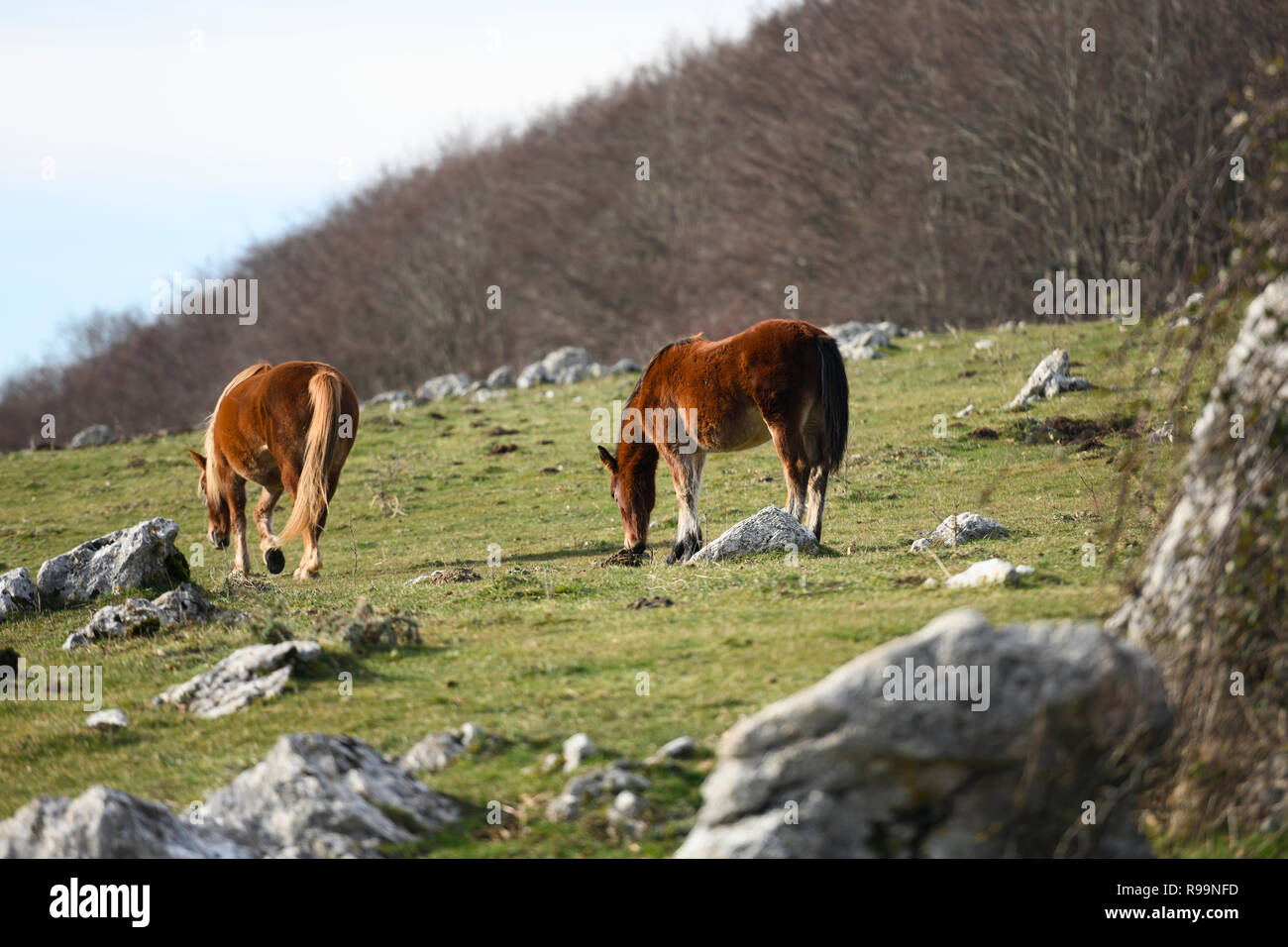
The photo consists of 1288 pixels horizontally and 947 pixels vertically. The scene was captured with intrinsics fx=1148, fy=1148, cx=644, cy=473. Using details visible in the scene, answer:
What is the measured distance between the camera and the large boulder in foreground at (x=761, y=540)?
10906 mm

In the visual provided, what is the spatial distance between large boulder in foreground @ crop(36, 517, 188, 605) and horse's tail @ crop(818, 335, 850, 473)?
710 centimetres

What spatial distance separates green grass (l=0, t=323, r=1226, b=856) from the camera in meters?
6.45

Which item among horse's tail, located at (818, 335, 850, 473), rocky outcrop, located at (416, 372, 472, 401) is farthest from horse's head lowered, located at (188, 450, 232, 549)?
rocky outcrop, located at (416, 372, 472, 401)

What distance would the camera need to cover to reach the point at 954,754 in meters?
→ 4.55

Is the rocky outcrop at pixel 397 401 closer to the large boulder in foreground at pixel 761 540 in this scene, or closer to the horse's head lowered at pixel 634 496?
the horse's head lowered at pixel 634 496

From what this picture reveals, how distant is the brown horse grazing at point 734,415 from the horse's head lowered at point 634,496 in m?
0.01

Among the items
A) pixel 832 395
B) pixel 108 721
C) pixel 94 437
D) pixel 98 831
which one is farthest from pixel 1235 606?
pixel 94 437

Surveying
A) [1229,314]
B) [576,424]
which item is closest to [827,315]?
[576,424]

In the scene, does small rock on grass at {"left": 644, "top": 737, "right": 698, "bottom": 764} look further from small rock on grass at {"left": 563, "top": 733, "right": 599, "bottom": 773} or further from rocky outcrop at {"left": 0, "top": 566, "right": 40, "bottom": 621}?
rocky outcrop at {"left": 0, "top": 566, "right": 40, "bottom": 621}

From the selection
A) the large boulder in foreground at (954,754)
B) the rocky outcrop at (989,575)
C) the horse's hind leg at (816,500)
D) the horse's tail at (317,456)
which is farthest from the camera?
the horse's tail at (317,456)

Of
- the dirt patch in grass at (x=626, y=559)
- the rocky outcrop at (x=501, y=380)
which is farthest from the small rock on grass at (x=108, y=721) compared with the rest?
the rocky outcrop at (x=501, y=380)

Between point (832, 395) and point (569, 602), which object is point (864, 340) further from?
Answer: point (569, 602)

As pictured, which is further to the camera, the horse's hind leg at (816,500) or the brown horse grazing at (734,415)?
the horse's hind leg at (816,500)

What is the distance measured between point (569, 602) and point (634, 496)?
297 centimetres
